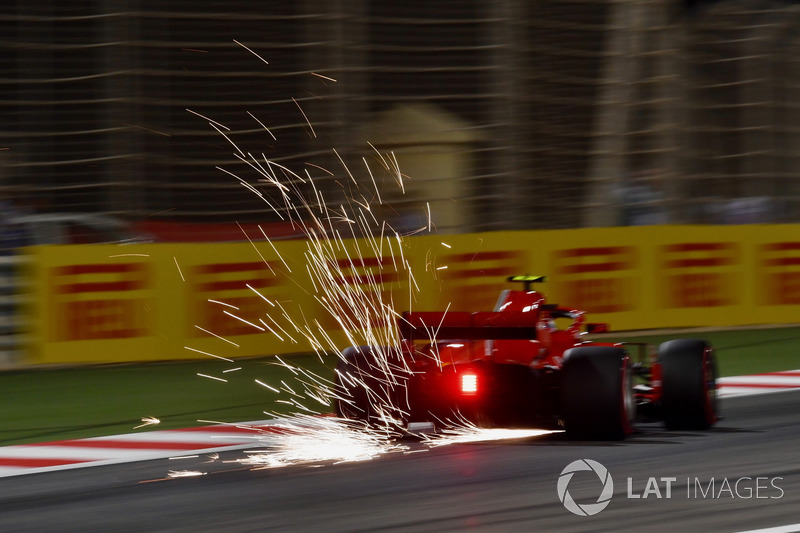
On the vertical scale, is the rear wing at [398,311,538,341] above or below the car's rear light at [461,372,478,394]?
above

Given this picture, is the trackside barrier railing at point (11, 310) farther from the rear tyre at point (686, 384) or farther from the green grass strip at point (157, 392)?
the rear tyre at point (686, 384)

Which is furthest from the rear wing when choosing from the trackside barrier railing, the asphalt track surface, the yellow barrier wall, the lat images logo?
the trackside barrier railing

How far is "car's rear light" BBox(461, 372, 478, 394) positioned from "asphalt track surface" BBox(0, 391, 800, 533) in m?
0.38

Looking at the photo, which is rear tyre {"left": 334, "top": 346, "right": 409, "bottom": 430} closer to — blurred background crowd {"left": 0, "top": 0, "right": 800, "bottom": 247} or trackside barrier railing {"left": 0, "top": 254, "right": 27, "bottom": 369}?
trackside barrier railing {"left": 0, "top": 254, "right": 27, "bottom": 369}

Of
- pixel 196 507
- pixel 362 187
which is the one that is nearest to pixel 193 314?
pixel 362 187

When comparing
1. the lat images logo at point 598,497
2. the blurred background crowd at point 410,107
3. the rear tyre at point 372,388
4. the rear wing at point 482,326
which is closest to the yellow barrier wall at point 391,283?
the blurred background crowd at point 410,107

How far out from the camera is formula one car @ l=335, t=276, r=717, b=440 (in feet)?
25.1

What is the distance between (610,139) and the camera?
18938 mm

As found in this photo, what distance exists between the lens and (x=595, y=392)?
7.61 metres

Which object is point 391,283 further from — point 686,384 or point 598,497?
point 598,497

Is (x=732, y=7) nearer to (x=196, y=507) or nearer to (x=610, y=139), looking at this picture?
(x=610, y=139)

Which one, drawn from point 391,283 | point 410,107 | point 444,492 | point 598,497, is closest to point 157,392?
point 391,283

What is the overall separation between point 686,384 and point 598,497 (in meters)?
2.10

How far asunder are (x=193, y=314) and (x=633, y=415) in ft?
18.6
